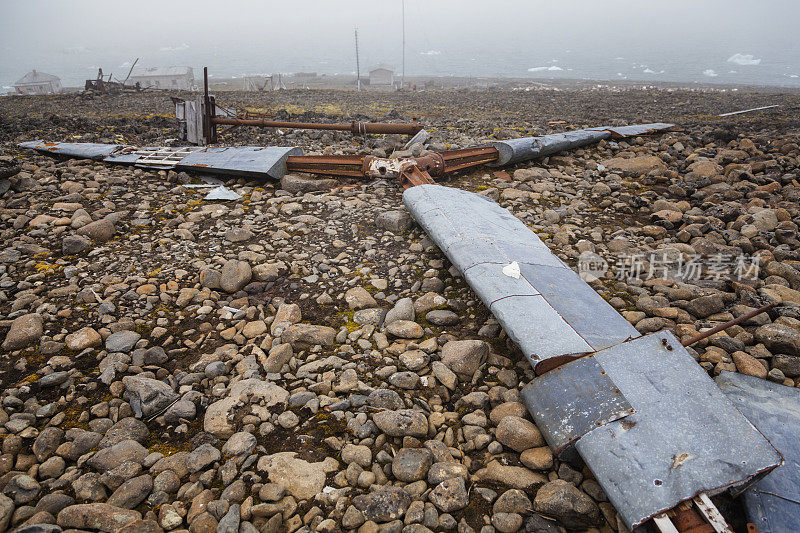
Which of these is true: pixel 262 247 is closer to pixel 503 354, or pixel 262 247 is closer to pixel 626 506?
pixel 503 354

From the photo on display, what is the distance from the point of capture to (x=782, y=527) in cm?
144

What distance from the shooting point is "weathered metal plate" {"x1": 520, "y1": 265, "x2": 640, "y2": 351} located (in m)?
2.25

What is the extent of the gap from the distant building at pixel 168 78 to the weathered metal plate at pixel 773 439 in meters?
32.6

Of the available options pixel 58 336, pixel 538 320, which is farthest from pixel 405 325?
pixel 58 336

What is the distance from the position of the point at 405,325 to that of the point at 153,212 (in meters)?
3.61

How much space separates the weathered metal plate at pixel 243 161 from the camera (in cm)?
537

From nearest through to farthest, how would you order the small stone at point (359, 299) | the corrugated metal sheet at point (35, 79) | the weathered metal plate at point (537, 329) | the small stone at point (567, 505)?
the small stone at point (567, 505), the weathered metal plate at point (537, 329), the small stone at point (359, 299), the corrugated metal sheet at point (35, 79)

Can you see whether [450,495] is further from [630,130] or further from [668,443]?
[630,130]

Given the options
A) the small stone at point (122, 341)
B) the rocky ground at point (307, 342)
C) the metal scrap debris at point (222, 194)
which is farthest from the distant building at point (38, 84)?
the small stone at point (122, 341)

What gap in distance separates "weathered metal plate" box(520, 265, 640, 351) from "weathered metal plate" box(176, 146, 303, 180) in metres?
3.92

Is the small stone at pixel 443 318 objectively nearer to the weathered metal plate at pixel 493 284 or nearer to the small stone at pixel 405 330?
the small stone at pixel 405 330

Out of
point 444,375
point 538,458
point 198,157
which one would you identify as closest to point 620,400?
point 538,458

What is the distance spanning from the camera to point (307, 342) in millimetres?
2629

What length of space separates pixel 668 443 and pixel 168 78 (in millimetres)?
35866
